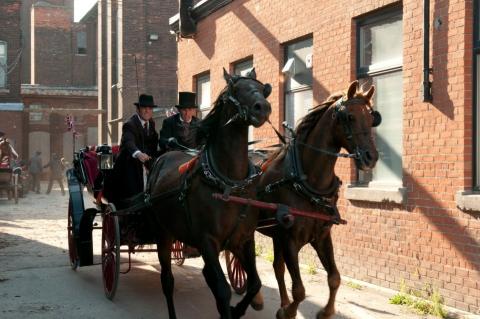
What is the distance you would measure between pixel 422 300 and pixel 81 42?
1889 inches

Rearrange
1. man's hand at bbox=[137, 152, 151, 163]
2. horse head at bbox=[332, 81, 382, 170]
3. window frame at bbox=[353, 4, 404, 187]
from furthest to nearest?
window frame at bbox=[353, 4, 404, 187] → man's hand at bbox=[137, 152, 151, 163] → horse head at bbox=[332, 81, 382, 170]

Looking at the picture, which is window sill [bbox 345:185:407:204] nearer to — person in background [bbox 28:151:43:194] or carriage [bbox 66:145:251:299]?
carriage [bbox 66:145:251:299]

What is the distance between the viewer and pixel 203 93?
49.3 ft

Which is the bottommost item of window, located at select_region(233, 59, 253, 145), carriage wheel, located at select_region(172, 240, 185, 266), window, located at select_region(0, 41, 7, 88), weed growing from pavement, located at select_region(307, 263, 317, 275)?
weed growing from pavement, located at select_region(307, 263, 317, 275)

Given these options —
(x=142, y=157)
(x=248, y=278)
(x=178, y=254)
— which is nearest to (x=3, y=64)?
(x=178, y=254)

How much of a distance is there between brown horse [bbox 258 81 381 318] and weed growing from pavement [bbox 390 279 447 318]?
144 centimetres

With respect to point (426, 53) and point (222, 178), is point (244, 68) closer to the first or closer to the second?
point (426, 53)

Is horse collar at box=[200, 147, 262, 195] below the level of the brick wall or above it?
below

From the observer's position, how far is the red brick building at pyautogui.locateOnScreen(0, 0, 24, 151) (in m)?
35.2

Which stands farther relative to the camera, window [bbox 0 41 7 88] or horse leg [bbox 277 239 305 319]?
window [bbox 0 41 7 88]

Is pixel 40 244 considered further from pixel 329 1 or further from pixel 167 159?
pixel 329 1

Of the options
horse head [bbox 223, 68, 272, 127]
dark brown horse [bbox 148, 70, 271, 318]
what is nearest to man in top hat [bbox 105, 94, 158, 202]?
dark brown horse [bbox 148, 70, 271, 318]

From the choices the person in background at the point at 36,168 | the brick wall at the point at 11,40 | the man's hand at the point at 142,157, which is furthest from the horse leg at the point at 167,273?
the brick wall at the point at 11,40

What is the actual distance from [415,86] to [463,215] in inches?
69.2
